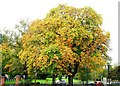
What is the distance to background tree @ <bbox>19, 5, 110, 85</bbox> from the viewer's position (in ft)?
82.0

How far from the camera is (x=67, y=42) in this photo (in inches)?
1001

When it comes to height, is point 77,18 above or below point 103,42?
above

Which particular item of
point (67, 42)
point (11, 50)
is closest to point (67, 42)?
point (67, 42)

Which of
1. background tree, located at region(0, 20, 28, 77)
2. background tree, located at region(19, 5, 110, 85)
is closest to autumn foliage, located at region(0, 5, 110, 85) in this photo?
background tree, located at region(19, 5, 110, 85)

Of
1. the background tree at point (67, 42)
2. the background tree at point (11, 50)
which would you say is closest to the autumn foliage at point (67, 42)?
the background tree at point (67, 42)

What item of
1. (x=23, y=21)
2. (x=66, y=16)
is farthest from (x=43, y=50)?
(x=23, y=21)

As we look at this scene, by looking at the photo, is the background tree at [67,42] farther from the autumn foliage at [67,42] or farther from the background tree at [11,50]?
the background tree at [11,50]

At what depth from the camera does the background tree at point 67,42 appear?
24997 millimetres

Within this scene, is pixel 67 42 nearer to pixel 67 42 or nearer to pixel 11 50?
pixel 67 42

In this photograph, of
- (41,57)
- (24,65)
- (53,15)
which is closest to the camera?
(41,57)

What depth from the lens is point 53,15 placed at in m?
26.8

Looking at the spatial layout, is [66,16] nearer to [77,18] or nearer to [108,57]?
[77,18]

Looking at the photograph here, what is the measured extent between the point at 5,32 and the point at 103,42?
11.2 meters

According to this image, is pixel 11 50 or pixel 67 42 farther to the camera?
pixel 11 50
